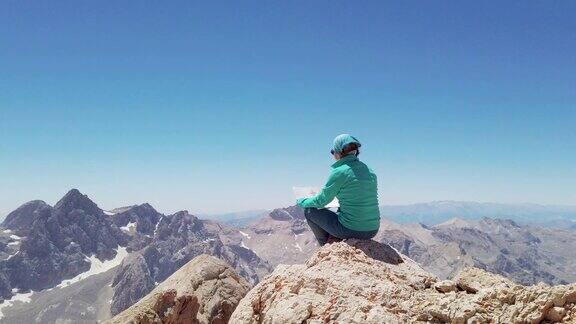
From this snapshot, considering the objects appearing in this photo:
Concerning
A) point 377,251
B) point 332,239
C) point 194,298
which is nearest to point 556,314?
point 377,251

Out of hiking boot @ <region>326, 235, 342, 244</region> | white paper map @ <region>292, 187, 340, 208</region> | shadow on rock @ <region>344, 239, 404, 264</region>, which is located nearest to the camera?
shadow on rock @ <region>344, 239, 404, 264</region>

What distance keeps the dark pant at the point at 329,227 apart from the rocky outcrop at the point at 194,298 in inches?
261

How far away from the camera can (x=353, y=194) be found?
11859 millimetres

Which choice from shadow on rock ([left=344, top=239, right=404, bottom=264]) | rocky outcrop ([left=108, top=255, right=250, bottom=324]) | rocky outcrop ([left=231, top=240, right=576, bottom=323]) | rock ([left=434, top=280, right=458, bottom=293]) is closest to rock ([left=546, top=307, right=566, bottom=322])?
rocky outcrop ([left=231, top=240, right=576, bottom=323])

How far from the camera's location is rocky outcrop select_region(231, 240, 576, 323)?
749cm

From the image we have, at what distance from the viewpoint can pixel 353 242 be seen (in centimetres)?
1173

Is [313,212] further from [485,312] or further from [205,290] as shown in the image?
[205,290]

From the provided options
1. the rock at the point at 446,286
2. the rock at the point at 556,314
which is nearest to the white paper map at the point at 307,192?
the rock at the point at 446,286

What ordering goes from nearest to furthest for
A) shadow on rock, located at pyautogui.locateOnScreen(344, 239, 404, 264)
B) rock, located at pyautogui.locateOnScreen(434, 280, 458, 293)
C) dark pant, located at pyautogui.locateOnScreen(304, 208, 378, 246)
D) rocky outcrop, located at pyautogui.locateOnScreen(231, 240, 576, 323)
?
rocky outcrop, located at pyautogui.locateOnScreen(231, 240, 576, 323)
rock, located at pyautogui.locateOnScreen(434, 280, 458, 293)
shadow on rock, located at pyautogui.locateOnScreen(344, 239, 404, 264)
dark pant, located at pyautogui.locateOnScreen(304, 208, 378, 246)

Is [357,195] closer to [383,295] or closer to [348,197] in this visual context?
[348,197]

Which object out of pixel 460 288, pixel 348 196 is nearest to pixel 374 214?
pixel 348 196

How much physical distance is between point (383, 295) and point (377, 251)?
274 cm

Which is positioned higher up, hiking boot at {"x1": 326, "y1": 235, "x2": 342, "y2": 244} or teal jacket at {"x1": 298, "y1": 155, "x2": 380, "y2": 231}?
teal jacket at {"x1": 298, "y1": 155, "x2": 380, "y2": 231}

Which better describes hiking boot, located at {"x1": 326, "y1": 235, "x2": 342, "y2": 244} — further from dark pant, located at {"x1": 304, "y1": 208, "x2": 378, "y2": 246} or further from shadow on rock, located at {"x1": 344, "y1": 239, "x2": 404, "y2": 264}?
shadow on rock, located at {"x1": 344, "y1": 239, "x2": 404, "y2": 264}
